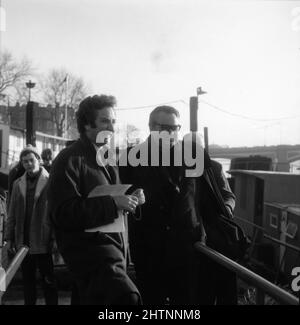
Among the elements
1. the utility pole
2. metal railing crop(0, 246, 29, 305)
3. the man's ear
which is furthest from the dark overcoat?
the utility pole

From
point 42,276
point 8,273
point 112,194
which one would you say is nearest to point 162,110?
point 112,194

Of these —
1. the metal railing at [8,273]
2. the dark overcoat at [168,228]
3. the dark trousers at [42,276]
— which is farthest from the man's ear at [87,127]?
the dark trousers at [42,276]

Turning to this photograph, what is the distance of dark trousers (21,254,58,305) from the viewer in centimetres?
435

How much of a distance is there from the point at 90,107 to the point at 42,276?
230 centimetres

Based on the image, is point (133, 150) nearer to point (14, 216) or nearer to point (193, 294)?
point (193, 294)

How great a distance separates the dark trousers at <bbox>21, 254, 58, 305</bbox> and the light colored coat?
0.29ft

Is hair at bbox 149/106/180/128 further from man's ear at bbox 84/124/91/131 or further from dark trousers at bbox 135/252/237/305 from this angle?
dark trousers at bbox 135/252/237/305

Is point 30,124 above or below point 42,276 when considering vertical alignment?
above

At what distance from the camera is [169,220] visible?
3.08 m

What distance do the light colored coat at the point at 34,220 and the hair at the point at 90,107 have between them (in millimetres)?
1953

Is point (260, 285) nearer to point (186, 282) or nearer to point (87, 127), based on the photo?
point (186, 282)

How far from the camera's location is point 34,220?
14.8 feet

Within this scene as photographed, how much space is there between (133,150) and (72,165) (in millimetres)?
802
